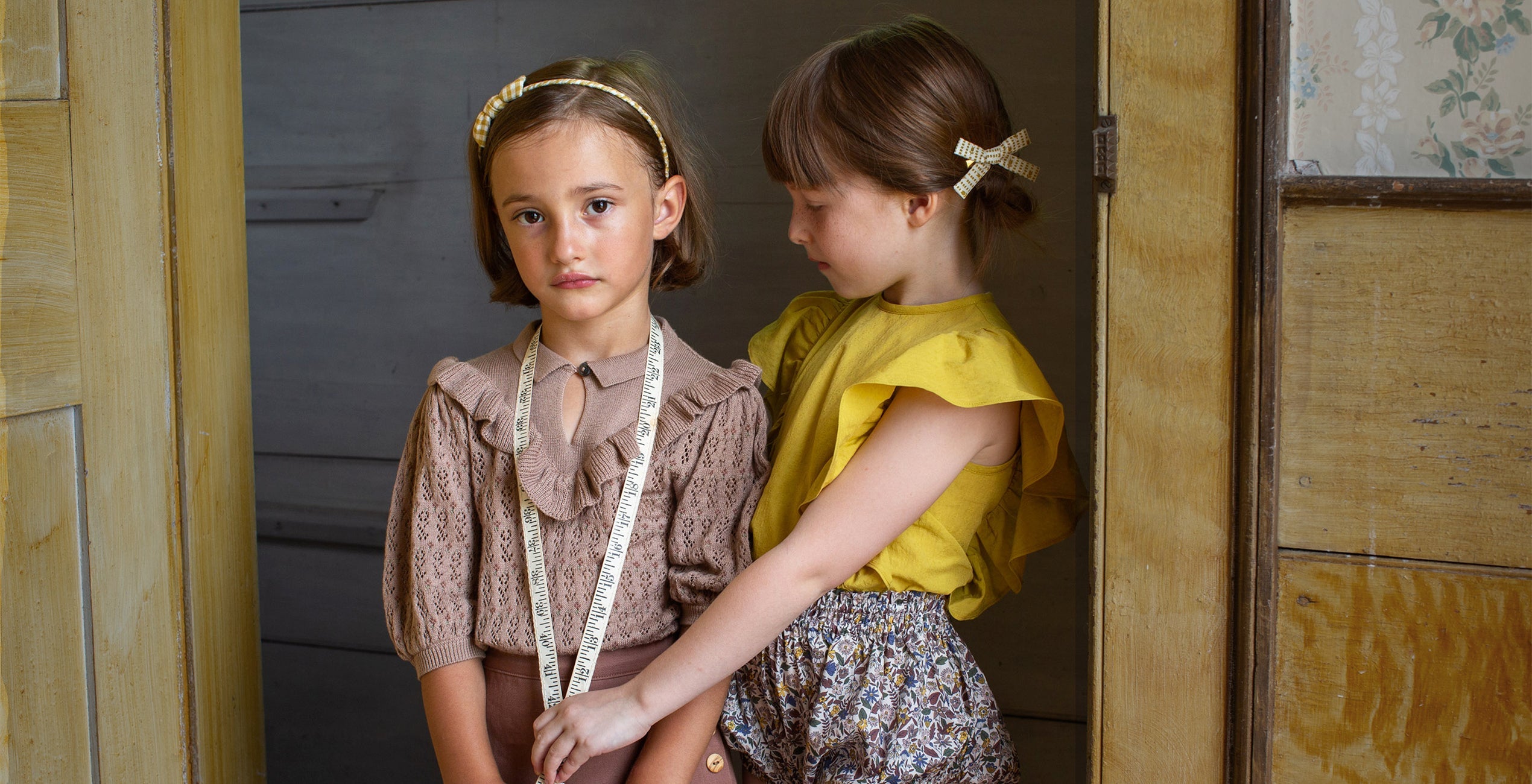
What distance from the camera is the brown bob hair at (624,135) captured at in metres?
1.32

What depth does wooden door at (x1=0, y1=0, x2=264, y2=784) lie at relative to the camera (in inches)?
51.8

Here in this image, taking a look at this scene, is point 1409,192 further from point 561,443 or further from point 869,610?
point 561,443

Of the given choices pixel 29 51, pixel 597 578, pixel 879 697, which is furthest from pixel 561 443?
pixel 29 51

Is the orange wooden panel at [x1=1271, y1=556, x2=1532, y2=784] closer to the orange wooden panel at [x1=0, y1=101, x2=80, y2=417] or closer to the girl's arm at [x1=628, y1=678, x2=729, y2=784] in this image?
the girl's arm at [x1=628, y1=678, x2=729, y2=784]

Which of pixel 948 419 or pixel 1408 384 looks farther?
pixel 948 419

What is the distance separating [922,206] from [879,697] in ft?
2.02

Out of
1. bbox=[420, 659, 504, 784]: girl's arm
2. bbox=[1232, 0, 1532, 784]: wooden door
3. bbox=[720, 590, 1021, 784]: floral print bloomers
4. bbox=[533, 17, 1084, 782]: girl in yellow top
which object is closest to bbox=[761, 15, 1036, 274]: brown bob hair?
bbox=[533, 17, 1084, 782]: girl in yellow top

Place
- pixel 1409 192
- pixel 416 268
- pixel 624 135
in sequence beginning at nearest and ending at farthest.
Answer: pixel 1409 192
pixel 624 135
pixel 416 268

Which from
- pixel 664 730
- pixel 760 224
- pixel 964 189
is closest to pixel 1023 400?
pixel 964 189

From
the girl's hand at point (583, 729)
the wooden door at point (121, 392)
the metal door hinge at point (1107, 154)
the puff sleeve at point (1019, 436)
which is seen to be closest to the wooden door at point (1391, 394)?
the metal door hinge at point (1107, 154)

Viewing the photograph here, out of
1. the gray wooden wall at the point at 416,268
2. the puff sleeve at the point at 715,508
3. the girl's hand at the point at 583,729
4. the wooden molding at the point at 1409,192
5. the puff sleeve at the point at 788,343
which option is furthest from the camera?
the gray wooden wall at the point at 416,268

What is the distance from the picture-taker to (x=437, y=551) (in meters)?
1.34

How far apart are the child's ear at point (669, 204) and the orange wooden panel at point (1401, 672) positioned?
2.73 ft

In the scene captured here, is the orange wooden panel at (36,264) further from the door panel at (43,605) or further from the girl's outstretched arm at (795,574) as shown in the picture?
the girl's outstretched arm at (795,574)
